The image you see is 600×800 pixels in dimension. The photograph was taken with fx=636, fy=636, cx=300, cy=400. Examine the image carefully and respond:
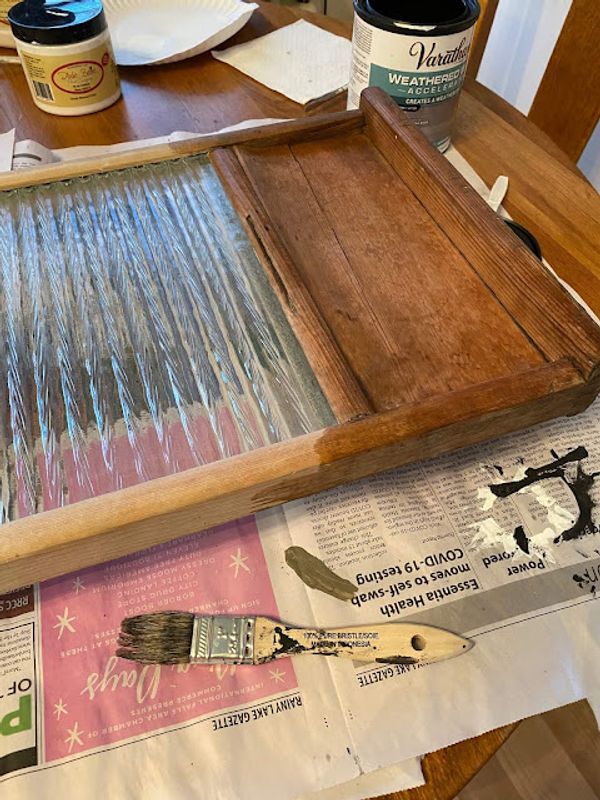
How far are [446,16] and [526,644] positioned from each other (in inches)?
22.9

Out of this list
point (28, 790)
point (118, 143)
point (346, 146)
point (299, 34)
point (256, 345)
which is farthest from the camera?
point (299, 34)

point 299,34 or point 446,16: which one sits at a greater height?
point 446,16

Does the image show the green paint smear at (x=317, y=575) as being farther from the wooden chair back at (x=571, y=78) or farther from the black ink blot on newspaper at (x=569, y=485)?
the wooden chair back at (x=571, y=78)

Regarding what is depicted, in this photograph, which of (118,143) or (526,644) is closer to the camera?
(526,644)

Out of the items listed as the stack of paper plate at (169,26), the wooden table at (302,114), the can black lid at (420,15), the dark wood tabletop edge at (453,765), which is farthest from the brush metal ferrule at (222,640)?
the stack of paper plate at (169,26)

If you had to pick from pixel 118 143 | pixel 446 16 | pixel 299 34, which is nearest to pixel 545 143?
pixel 446 16

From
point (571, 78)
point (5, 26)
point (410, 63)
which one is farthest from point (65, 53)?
point (571, 78)

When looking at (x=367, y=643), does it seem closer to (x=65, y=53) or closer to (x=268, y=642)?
(x=268, y=642)

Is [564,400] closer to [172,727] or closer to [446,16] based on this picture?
[172,727]

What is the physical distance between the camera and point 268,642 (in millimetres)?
390

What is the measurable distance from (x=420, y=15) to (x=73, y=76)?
0.38m

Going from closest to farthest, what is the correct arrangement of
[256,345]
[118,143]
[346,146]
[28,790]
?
1. [28,790]
2. [256,345]
3. [346,146]
4. [118,143]

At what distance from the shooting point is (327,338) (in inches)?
16.8

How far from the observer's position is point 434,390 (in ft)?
1.36
